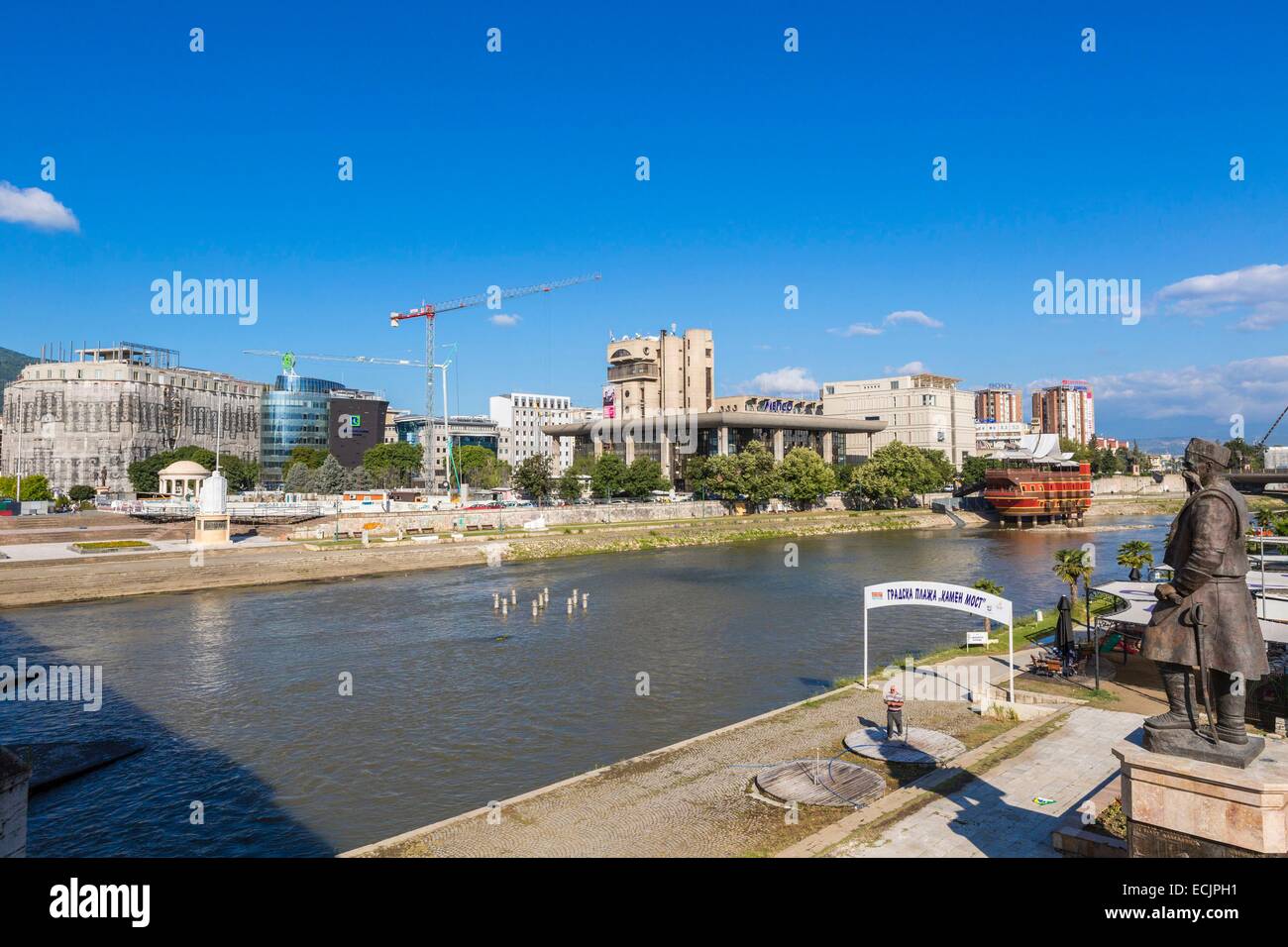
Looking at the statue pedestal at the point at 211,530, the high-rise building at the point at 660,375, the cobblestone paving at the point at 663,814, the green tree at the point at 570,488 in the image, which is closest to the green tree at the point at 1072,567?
the cobblestone paving at the point at 663,814

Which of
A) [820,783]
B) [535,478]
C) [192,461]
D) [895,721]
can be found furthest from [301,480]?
[820,783]

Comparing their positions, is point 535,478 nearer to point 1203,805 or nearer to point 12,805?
point 12,805

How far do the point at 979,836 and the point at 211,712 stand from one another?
26.4 meters

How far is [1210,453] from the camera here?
9562 millimetres

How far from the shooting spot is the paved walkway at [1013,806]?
13.2 m

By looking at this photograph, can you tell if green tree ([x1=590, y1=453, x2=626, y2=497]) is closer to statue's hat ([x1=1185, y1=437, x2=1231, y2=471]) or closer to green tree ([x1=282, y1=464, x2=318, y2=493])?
green tree ([x1=282, y1=464, x2=318, y2=493])

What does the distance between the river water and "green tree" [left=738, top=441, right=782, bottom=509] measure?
163ft

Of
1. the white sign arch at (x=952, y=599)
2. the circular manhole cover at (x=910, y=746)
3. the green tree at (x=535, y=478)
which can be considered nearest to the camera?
the circular manhole cover at (x=910, y=746)

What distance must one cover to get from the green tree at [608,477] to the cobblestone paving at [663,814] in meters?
92.2

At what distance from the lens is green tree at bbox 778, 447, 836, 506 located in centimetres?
11595

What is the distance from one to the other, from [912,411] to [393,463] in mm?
119737

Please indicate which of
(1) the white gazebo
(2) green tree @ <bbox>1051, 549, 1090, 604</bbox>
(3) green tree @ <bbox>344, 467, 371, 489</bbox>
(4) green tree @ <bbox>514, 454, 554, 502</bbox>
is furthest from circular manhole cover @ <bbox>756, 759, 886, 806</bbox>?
(3) green tree @ <bbox>344, 467, 371, 489</bbox>

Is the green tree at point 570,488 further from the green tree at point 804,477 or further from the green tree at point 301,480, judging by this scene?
the green tree at point 301,480
